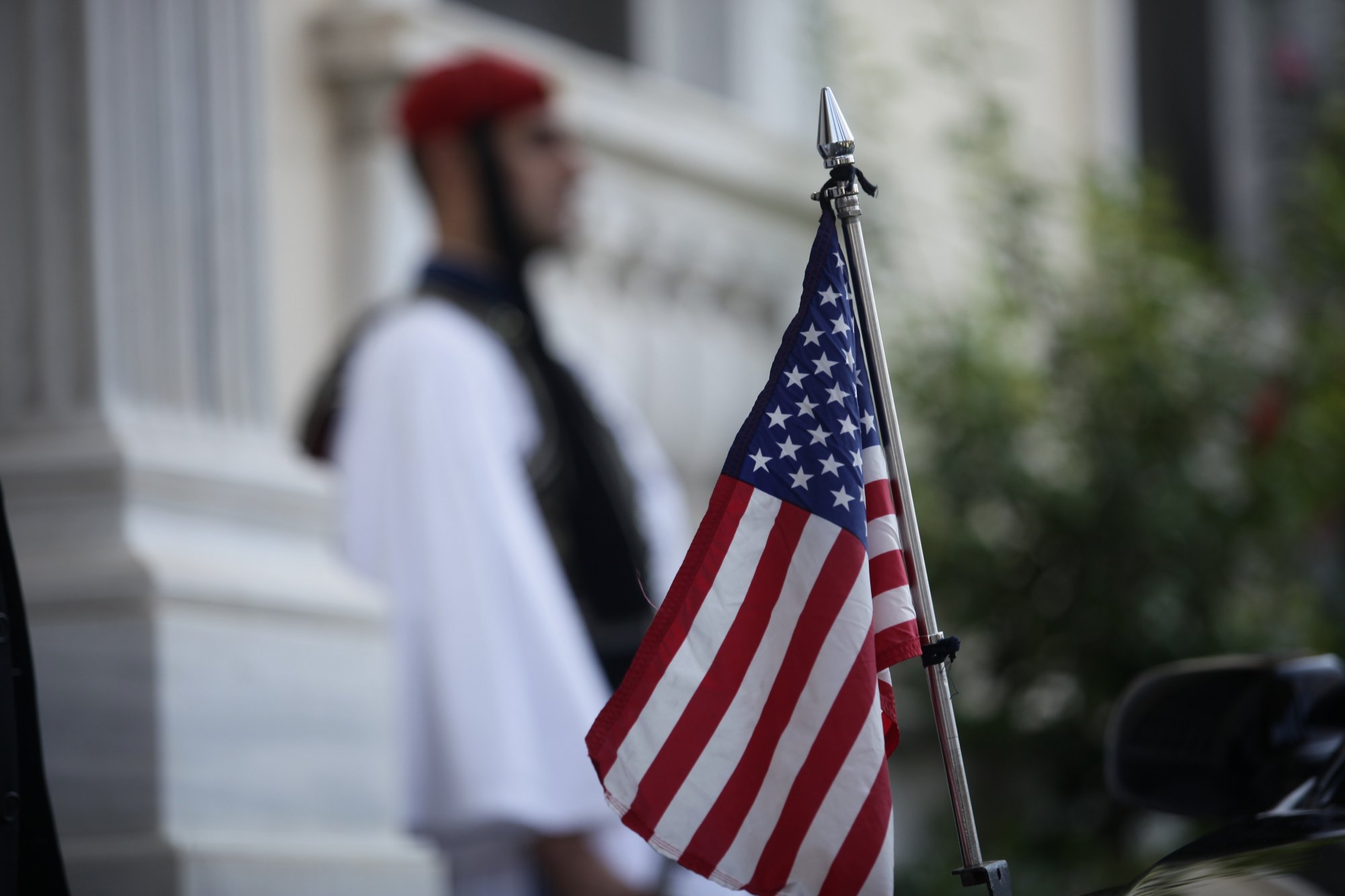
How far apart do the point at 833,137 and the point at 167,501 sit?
1689 mm

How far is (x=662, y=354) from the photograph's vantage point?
20.6 feet

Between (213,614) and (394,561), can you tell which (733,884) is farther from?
(394,561)

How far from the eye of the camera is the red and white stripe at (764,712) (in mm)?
2246

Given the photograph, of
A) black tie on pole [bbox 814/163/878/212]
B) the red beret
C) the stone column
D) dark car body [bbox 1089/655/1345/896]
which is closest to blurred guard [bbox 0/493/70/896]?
the stone column

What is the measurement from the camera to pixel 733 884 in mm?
2260

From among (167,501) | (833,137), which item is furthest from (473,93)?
(833,137)

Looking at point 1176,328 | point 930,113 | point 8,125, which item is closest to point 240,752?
point 8,125

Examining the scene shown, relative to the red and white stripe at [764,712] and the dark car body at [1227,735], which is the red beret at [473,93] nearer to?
the dark car body at [1227,735]

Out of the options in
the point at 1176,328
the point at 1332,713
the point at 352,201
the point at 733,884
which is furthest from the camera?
the point at 1176,328

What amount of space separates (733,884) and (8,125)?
2.08m

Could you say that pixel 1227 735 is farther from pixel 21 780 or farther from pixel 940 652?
pixel 21 780

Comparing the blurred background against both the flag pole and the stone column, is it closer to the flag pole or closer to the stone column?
the stone column

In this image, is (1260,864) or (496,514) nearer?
(1260,864)

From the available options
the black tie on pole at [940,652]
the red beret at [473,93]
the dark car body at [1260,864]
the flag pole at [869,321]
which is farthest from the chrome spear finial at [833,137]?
the red beret at [473,93]
